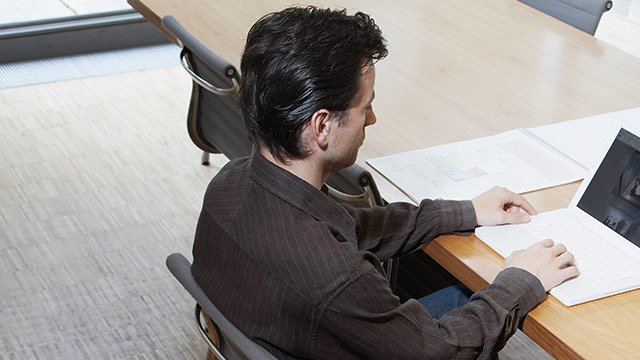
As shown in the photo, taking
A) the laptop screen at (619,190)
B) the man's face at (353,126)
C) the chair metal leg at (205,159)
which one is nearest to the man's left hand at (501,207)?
the laptop screen at (619,190)

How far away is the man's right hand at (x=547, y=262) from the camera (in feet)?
5.57

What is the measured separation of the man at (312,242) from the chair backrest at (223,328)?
0.03 meters

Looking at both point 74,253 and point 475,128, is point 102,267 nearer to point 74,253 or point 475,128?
point 74,253

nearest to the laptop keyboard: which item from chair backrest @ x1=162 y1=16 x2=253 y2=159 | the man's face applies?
the man's face

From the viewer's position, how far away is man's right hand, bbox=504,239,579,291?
5.57ft

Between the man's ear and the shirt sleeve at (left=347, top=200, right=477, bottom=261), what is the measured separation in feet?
0.95

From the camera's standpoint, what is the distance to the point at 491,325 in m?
1.61

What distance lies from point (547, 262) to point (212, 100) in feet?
4.40

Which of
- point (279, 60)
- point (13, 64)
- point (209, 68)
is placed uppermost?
point (279, 60)

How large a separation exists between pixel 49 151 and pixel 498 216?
2.25 metres

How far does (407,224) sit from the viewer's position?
6.23ft

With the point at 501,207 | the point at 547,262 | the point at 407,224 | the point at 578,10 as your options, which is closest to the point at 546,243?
the point at 547,262

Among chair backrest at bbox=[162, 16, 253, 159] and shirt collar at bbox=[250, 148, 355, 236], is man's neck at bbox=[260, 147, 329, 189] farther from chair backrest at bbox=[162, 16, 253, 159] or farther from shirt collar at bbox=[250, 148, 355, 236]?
chair backrest at bbox=[162, 16, 253, 159]

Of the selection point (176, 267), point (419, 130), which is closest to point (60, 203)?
point (419, 130)
